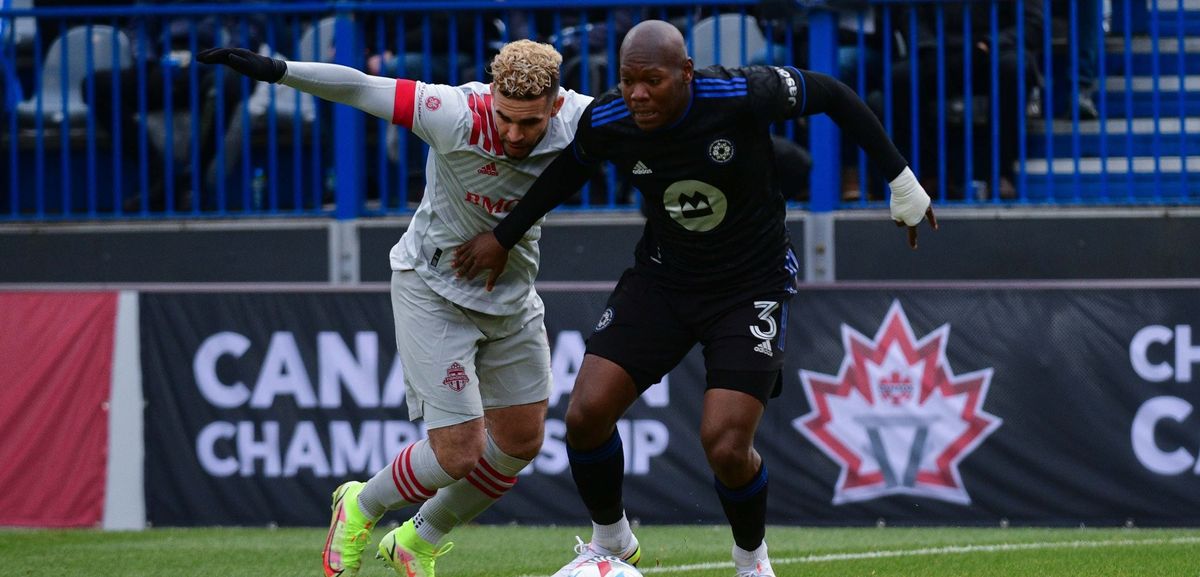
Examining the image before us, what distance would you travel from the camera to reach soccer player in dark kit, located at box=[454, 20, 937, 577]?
216 inches

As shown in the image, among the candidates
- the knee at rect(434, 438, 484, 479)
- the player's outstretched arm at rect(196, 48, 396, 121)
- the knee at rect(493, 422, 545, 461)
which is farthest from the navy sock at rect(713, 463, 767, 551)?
the player's outstretched arm at rect(196, 48, 396, 121)

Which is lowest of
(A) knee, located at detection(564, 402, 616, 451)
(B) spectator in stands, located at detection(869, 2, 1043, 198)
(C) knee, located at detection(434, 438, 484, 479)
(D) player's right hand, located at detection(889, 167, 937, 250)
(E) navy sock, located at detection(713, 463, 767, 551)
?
(E) navy sock, located at detection(713, 463, 767, 551)

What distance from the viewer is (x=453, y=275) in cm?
601

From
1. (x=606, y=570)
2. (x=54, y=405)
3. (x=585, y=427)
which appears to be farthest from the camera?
(x=54, y=405)

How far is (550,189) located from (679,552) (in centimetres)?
253

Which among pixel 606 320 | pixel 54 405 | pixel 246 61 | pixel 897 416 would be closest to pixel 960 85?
pixel 897 416

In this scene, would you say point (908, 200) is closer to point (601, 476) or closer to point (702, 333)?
point (702, 333)

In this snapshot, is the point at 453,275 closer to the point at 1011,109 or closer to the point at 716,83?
the point at 716,83

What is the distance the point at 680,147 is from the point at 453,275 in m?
1.06

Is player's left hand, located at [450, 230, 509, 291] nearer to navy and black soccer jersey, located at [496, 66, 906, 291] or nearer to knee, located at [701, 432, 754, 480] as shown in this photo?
navy and black soccer jersey, located at [496, 66, 906, 291]

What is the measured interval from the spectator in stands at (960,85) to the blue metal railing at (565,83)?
0.04 ft

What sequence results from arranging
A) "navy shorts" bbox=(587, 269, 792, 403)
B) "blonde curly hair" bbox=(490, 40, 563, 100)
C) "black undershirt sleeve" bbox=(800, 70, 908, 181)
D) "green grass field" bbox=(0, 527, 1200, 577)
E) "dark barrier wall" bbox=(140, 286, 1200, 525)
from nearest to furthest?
"blonde curly hair" bbox=(490, 40, 563, 100) < "black undershirt sleeve" bbox=(800, 70, 908, 181) < "navy shorts" bbox=(587, 269, 792, 403) < "green grass field" bbox=(0, 527, 1200, 577) < "dark barrier wall" bbox=(140, 286, 1200, 525)

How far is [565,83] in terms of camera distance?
31.6 feet

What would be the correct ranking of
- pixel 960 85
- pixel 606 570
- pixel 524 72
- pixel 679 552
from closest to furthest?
pixel 524 72
pixel 606 570
pixel 679 552
pixel 960 85
